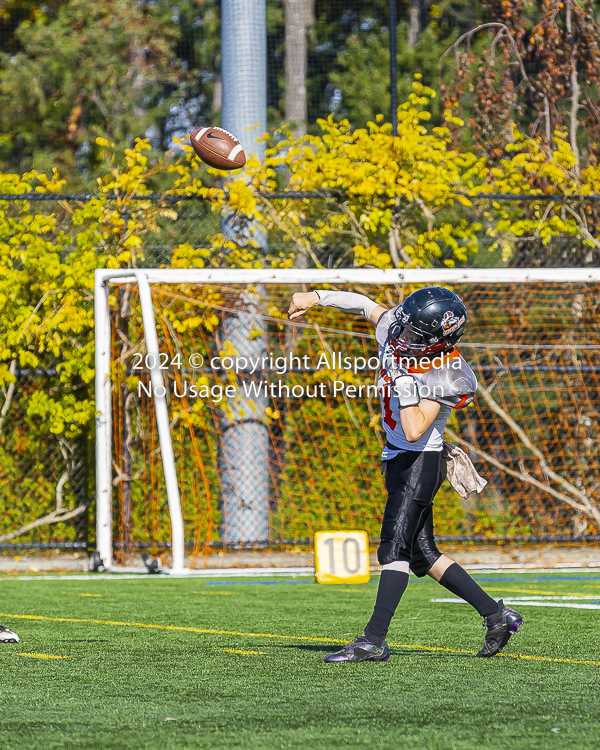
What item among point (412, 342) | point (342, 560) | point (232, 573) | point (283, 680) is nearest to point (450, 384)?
point (412, 342)

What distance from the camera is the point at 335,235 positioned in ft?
33.1

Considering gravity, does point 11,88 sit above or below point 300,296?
above

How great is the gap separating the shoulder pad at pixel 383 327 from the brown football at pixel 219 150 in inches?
110

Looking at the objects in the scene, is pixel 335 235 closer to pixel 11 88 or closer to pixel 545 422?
pixel 545 422

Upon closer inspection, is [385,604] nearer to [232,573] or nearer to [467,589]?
[467,589]

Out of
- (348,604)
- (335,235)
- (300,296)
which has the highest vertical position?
(335,235)

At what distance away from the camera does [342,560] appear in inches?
325

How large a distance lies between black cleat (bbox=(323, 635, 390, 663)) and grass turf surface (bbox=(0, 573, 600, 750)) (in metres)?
0.08

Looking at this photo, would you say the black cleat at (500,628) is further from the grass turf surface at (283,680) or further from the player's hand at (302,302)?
the player's hand at (302,302)

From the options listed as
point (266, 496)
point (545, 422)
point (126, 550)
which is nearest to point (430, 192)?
point (545, 422)

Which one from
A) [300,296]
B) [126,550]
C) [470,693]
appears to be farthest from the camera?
[126,550]

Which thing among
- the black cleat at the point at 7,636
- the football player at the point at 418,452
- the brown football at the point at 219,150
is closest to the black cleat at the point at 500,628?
the football player at the point at 418,452

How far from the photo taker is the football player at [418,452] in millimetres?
4547

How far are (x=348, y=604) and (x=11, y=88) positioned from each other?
1720 cm
